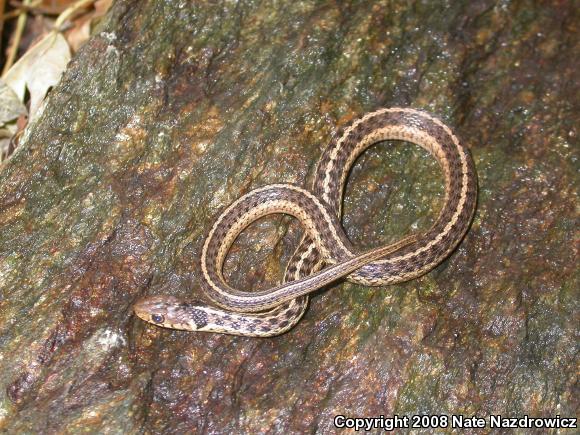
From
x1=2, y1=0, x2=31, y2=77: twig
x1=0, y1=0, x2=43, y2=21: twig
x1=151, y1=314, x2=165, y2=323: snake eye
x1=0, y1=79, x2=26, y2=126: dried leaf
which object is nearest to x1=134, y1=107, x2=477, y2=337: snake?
x1=151, y1=314, x2=165, y2=323: snake eye

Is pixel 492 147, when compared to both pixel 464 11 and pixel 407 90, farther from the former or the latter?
pixel 464 11

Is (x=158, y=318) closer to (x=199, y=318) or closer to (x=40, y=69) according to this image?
(x=199, y=318)

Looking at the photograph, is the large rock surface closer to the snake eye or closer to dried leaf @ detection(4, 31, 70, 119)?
the snake eye

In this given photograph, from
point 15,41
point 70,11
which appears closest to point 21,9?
point 15,41

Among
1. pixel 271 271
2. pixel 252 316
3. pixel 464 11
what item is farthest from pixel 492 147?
pixel 252 316

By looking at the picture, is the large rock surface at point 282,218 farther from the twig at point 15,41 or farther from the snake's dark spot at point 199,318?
the twig at point 15,41

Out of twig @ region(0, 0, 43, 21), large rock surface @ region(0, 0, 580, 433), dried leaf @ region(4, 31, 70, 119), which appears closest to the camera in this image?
large rock surface @ region(0, 0, 580, 433)
